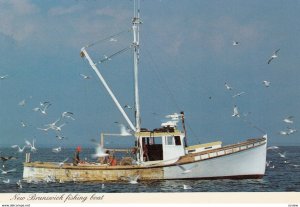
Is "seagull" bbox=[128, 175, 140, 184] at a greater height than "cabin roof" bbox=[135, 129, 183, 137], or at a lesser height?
lesser

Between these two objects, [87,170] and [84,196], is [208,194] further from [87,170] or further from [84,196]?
[87,170]

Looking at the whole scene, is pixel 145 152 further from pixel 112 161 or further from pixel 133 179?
pixel 112 161

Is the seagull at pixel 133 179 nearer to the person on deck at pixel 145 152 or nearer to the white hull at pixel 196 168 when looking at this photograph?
the white hull at pixel 196 168

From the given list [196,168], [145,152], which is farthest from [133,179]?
[196,168]

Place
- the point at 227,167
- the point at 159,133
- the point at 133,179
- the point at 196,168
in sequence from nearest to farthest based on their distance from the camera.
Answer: the point at 133,179 < the point at 196,168 < the point at 159,133 < the point at 227,167

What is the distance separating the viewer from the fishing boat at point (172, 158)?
4247 cm

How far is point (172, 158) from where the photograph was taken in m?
42.7

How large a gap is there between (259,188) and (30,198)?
54.6ft

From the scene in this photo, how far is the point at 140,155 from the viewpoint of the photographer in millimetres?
43062

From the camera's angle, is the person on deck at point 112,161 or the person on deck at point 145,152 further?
the person on deck at point 112,161

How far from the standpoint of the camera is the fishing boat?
4247 centimetres

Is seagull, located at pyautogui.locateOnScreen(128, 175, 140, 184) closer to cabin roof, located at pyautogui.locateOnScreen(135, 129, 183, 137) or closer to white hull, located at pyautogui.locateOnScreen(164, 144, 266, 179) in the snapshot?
white hull, located at pyautogui.locateOnScreen(164, 144, 266, 179)

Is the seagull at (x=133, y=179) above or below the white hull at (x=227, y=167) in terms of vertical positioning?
below

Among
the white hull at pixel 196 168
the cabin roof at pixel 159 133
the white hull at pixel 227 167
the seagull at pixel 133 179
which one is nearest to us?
the seagull at pixel 133 179
